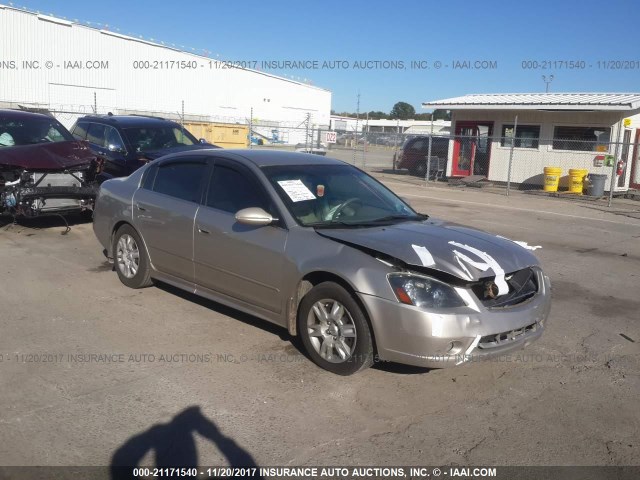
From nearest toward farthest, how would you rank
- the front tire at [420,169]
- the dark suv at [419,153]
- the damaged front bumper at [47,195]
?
the damaged front bumper at [47,195] → the dark suv at [419,153] → the front tire at [420,169]

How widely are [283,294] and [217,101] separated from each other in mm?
A: 53152

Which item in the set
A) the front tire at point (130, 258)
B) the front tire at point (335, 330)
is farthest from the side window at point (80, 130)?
the front tire at point (335, 330)

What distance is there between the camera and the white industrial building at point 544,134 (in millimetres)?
19594

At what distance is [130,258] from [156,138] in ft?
20.1

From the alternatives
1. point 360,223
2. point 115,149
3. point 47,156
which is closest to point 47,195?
point 47,156

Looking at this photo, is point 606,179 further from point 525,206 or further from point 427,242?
point 427,242

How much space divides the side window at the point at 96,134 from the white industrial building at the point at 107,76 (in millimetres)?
15106

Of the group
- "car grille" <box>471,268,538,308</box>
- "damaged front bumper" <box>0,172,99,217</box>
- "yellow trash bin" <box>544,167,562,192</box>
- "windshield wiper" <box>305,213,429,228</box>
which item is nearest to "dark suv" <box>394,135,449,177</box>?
"yellow trash bin" <box>544,167,562,192</box>

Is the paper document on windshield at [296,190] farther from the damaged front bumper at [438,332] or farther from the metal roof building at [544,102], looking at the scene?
the metal roof building at [544,102]

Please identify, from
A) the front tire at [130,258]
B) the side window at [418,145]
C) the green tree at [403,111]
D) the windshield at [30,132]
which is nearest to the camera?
the front tire at [130,258]

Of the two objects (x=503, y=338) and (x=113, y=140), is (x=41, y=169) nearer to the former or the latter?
(x=113, y=140)

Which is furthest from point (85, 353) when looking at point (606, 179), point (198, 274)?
point (606, 179)

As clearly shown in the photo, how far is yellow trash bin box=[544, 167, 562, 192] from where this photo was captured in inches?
776

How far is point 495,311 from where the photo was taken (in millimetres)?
4309
